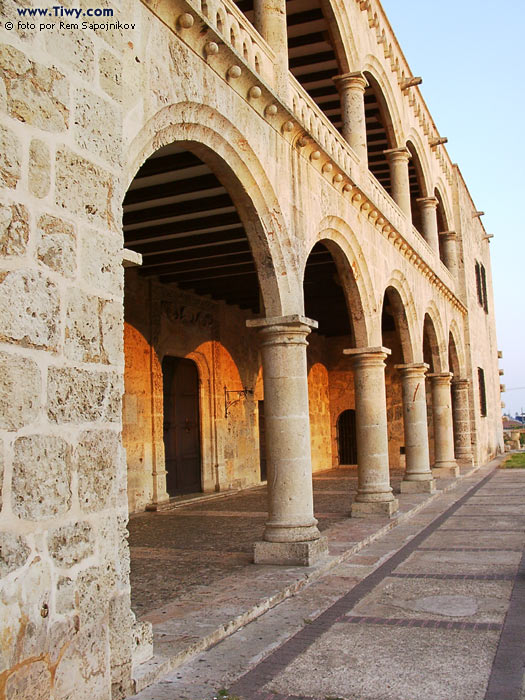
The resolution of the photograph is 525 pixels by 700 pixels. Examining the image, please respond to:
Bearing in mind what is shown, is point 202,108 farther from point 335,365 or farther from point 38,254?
point 335,365

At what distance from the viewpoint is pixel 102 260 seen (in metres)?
3.29

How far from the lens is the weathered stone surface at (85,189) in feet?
9.95

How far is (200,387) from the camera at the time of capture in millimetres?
12594

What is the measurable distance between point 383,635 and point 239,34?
4518 millimetres

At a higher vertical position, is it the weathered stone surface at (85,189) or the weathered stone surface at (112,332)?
the weathered stone surface at (85,189)

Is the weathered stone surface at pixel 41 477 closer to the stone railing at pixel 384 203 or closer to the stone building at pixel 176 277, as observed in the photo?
the stone building at pixel 176 277

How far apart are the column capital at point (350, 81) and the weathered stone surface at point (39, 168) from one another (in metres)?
6.99

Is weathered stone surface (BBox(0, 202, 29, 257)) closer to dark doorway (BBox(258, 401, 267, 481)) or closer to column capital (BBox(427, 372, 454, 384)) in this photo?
column capital (BBox(427, 372, 454, 384))

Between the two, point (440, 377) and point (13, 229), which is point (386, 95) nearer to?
point (440, 377)

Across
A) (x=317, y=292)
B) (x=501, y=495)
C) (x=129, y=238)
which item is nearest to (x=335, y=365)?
(x=317, y=292)

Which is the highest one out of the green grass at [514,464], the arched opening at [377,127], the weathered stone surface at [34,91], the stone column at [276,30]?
the arched opening at [377,127]

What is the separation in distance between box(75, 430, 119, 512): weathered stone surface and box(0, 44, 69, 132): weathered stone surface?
4.41ft

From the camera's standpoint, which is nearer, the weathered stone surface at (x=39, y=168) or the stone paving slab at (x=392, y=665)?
the weathered stone surface at (x=39, y=168)

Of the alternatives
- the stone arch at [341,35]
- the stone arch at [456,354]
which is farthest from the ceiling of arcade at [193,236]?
the stone arch at [456,354]
